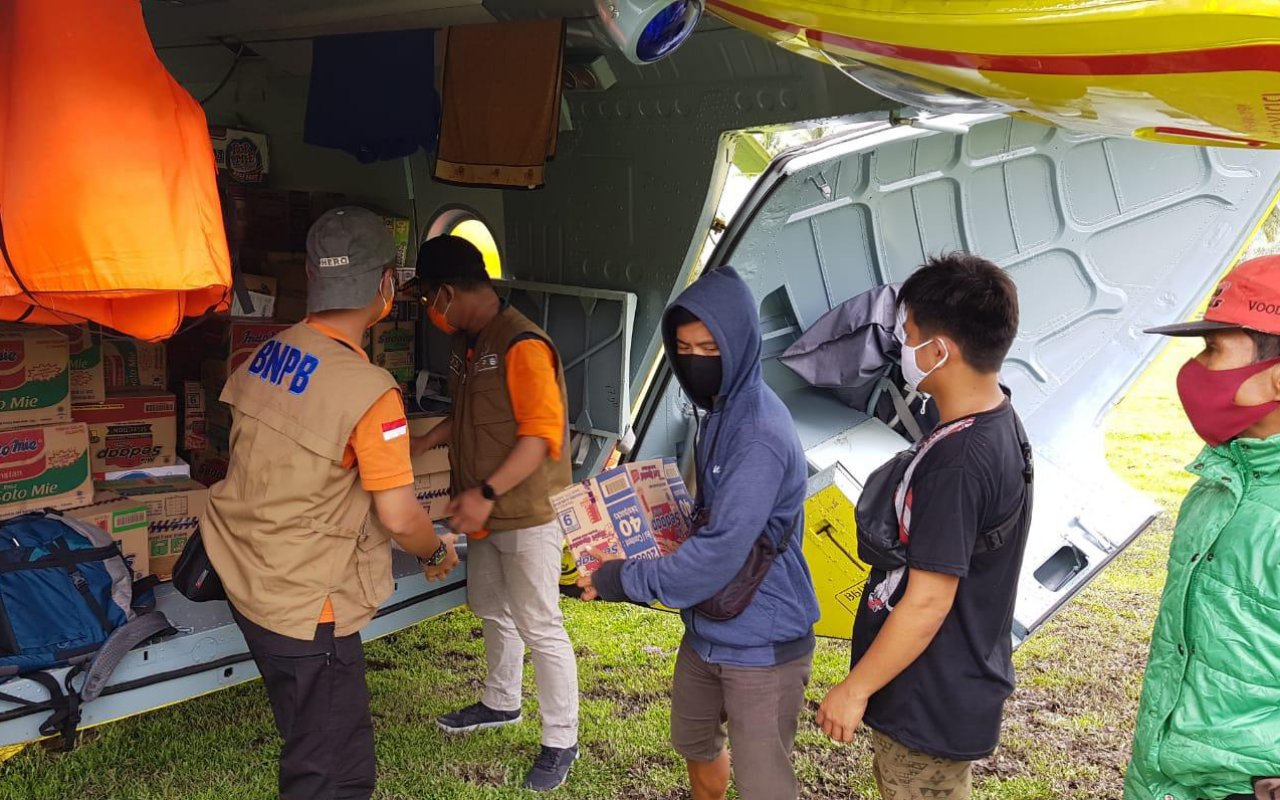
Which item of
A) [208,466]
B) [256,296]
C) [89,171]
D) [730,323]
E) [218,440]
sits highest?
[89,171]

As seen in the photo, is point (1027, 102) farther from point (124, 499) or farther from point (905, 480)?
point (124, 499)

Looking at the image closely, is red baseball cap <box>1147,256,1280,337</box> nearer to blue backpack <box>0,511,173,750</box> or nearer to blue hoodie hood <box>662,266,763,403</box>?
blue hoodie hood <box>662,266,763,403</box>

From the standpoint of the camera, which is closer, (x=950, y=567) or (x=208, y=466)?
(x=950, y=567)

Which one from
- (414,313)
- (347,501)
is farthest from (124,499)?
(414,313)

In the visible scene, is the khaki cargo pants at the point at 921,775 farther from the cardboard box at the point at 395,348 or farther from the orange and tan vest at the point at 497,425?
the cardboard box at the point at 395,348

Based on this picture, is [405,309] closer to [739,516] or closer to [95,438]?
[95,438]

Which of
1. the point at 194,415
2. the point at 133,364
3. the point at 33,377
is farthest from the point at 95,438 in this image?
the point at 194,415

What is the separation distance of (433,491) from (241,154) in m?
2.95

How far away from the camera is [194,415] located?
492cm

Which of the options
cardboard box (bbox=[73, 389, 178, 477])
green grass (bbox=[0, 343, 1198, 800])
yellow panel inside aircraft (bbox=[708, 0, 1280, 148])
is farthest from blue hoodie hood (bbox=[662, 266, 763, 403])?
cardboard box (bbox=[73, 389, 178, 477])

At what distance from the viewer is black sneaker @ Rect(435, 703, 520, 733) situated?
4180 mm

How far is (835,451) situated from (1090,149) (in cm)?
236

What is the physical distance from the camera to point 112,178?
2.13 metres

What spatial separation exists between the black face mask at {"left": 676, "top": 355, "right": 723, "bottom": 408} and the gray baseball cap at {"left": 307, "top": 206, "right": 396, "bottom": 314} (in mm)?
898
